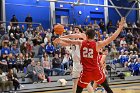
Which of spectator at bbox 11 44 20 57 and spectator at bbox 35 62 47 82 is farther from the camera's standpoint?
spectator at bbox 11 44 20 57

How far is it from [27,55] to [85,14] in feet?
40.1

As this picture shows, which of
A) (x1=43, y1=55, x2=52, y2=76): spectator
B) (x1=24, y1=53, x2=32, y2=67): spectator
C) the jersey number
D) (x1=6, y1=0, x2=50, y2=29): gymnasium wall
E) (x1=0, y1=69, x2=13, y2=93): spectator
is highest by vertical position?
(x1=6, y1=0, x2=50, y2=29): gymnasium wall

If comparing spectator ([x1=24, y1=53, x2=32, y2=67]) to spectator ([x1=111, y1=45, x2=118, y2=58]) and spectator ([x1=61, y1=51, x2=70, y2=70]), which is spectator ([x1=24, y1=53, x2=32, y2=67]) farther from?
spectator ([x1=111, y1=45, x2=118, y2=58])

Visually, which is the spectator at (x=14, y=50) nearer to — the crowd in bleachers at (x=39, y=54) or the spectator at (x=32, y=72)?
the crowd in bleachers at (x=39, y=54)

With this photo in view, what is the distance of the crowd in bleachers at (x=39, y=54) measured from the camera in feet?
57.0

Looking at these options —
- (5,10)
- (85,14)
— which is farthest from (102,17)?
(5,10)

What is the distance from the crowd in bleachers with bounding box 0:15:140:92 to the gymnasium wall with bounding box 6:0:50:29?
58.9 inches

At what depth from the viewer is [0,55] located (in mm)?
17578

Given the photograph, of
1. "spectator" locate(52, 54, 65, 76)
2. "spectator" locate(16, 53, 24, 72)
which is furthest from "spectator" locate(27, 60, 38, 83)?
"spectator" locate(52, 54, 65, 76)

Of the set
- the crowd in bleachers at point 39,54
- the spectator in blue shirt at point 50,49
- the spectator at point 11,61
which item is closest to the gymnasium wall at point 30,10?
the crowd in bleachers at point 39,54

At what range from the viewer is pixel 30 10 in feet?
86.2

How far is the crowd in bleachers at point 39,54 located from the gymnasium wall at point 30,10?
149 cm

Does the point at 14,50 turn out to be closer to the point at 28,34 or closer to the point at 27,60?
the point at 27,60

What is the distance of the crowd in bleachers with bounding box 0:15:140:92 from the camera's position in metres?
17.4
